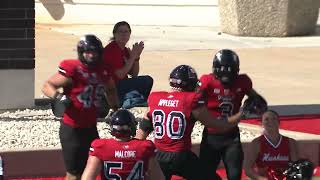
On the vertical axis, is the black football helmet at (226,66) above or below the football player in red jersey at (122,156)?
above

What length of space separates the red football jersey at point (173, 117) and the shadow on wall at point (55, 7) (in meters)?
19.5

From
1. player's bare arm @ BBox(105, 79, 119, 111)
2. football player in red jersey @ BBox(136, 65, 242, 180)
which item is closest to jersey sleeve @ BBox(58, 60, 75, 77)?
player's bare arm @ BBox(105, 79, 119, 111)

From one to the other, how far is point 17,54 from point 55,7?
14005 millimetres

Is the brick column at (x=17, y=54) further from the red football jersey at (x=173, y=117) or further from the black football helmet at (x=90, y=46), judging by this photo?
the red football jersey at (x=173, y=117)

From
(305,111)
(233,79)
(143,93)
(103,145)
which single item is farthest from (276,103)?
(103,145)

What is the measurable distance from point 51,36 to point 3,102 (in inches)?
419

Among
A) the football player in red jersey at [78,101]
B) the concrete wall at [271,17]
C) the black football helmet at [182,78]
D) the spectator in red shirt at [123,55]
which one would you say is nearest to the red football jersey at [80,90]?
the football player in red jersey at [78,101]

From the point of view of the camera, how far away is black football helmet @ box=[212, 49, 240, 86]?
8.63 m

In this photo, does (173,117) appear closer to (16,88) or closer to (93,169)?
(93,169)

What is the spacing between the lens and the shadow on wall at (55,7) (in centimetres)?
2730

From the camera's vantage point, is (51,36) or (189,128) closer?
(189,128)

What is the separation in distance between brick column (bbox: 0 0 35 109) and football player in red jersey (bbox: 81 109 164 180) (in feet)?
22.3

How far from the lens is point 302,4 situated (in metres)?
23.5

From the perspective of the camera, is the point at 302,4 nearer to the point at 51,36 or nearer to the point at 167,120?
the point at 51,36
